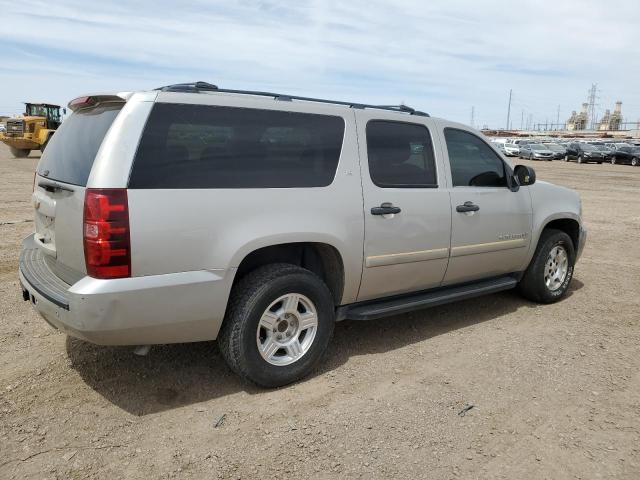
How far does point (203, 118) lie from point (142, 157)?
1.52ft

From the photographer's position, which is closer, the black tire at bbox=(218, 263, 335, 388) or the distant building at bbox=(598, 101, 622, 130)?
the black tire at bbox=(218, 263, 335, 388)

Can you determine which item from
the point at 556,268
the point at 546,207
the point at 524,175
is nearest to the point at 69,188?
the point at 524,175

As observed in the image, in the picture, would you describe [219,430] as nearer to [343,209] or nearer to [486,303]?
[343,209]

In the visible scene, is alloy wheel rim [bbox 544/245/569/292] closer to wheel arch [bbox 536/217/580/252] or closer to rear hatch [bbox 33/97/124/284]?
wheel arch [bbox 536/217/580/252]

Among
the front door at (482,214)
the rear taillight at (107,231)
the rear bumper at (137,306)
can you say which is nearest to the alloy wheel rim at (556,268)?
the front door at (482,214)

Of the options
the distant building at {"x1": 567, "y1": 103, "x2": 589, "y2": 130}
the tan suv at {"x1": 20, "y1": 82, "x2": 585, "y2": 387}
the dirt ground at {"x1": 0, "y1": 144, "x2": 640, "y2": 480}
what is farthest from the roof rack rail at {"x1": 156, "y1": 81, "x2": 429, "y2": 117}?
the distant building at {"x1": 567, "y1": 103, "x2": 589, "y2": 130}

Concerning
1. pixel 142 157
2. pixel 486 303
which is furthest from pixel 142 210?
pixel 486 303

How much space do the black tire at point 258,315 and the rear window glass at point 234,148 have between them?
0.58m

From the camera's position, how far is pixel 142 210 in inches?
117

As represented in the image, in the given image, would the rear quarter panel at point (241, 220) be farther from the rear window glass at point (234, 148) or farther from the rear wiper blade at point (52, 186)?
the rear wiper blade at point (52, 186)

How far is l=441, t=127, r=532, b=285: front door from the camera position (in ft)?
14.9

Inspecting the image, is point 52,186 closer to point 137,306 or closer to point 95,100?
point 95,100

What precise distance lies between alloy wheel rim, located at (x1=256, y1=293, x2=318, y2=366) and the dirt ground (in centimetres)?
24

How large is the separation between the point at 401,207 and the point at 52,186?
2.34 m
